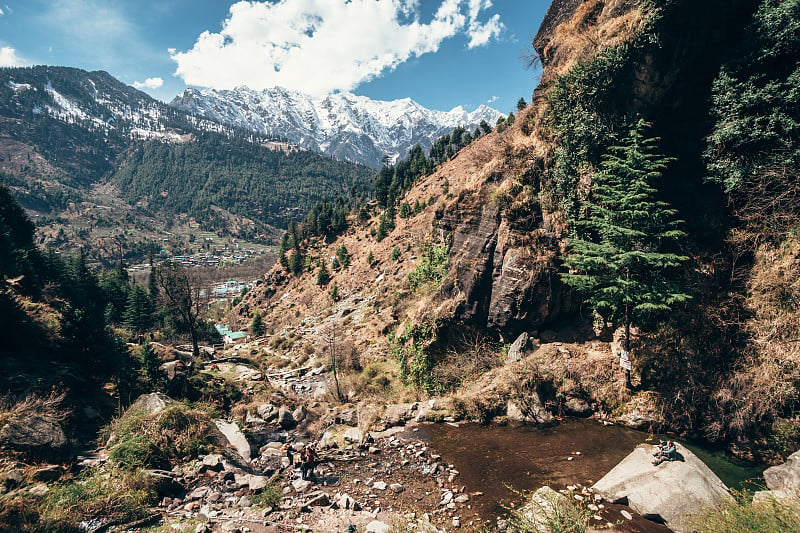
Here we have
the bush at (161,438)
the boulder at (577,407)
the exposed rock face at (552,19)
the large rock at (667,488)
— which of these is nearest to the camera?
the large rock at (667,488)

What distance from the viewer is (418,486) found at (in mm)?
12406

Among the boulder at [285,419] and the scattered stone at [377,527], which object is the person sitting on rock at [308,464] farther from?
the boulder at [285,419]

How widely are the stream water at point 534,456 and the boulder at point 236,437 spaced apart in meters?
8.72

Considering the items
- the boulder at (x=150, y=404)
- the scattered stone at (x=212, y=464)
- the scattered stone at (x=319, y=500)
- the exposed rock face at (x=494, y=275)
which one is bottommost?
the scattered stone at (x=319, y=500)

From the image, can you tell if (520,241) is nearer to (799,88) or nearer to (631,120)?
(631,120)

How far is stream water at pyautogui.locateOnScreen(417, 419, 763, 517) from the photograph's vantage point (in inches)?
457

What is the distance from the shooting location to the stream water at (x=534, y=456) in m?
11.6

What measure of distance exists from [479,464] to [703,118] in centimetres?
2061

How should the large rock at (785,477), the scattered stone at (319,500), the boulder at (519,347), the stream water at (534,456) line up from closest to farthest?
the large rock at (785,477), the scattered stone at (319,500), the stream water at (534,456), the boulder at (519,347)

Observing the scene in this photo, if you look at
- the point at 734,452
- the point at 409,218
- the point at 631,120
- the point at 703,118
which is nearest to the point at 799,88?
the point at 703,118

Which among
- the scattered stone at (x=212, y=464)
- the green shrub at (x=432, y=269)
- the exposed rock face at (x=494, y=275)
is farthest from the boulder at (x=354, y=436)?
the green shrub at (x=432, y=269)

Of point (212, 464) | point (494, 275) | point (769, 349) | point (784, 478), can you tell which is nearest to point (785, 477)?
point (784, 478)

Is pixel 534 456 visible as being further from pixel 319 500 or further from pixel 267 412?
pixel 267 412

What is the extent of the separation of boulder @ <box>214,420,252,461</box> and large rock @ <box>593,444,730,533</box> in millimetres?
15304
